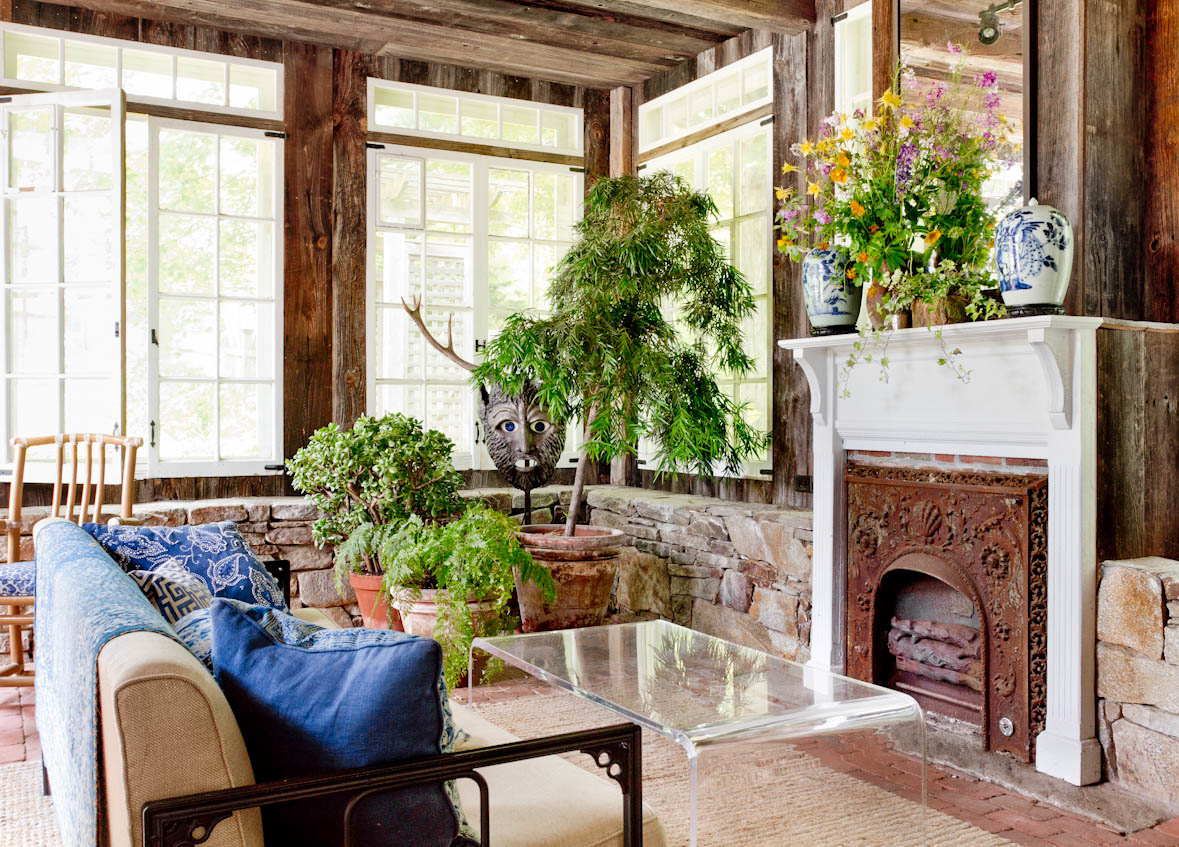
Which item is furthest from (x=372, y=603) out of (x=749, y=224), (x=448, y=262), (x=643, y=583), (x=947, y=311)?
(x=947, y=311)

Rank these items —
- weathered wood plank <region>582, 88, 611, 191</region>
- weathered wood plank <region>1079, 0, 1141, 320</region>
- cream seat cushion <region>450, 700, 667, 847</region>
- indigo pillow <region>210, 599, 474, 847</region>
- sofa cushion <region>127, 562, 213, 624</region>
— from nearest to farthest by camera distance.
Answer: indigo pillow <region>210, 599, 474, 847</region>
cream seat cushion <region>450, 700, 667, 847</region>
sofa cushion <region>127, 562, 213, 624</region>
weathered wood plank <region>1079, 0, 1141, 320</region>
weathered wood plank <region>582, 88, 611, 191</region>

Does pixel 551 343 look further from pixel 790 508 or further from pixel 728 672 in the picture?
pixel 728 672

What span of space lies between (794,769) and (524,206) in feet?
15.0

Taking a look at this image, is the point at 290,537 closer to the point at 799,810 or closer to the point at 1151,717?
the point at 799,810

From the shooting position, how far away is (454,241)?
19.3 feet

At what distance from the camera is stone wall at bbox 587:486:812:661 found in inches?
173

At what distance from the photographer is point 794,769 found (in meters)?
2.09

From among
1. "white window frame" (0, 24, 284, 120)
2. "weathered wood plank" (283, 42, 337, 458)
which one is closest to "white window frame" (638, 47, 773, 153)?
"weathered wood plank" (283, 42, 337, 458)

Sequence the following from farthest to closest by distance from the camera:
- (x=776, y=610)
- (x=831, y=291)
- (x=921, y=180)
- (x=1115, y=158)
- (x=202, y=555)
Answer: (x=776, y=610)
(x=831, y=291)
(x=921, y=180)
(x=1115, y=158)
(x=202, y=555)

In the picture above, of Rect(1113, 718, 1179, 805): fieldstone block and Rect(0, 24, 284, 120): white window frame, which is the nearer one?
Rect(1113, 718, 1179, 805): fieldstone block

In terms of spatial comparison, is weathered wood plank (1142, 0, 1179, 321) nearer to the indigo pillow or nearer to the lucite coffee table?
the lucite coffee table

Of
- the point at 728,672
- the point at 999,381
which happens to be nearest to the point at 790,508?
the point at 999,381

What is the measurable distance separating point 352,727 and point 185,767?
0.73ft

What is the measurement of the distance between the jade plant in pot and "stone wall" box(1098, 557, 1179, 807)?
77.6 inches
